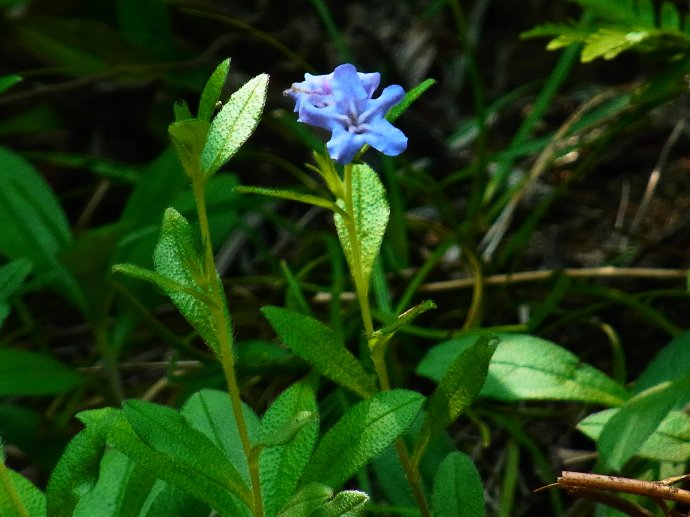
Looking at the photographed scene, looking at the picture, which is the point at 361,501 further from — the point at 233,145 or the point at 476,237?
the point at 476,237

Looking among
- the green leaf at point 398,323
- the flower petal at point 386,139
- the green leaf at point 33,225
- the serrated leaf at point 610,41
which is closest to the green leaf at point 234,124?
the flower petal at point 386,139

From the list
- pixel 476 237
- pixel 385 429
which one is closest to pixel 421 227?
pixel 476 237

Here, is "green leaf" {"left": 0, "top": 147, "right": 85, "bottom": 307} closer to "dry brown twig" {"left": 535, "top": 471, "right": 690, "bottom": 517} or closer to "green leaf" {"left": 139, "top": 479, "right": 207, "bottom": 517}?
"green leaf" {"left": 139, "top": 479, "right": 207, "bottom": 517}

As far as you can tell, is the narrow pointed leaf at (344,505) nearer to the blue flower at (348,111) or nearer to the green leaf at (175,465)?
the green leaf at (175,465)

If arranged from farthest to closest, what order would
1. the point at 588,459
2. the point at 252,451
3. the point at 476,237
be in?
1. the point at 476,237
2. the point at 588,459
3. the point at 252,451

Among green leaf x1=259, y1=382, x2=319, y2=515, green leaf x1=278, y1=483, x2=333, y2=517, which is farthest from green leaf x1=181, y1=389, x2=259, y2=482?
green leaf x1=278, y1=483, x2=333, y2=517

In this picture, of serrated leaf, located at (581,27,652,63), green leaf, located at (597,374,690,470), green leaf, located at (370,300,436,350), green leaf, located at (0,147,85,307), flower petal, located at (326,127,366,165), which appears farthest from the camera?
green leaf, located at (0,147,85,307)
